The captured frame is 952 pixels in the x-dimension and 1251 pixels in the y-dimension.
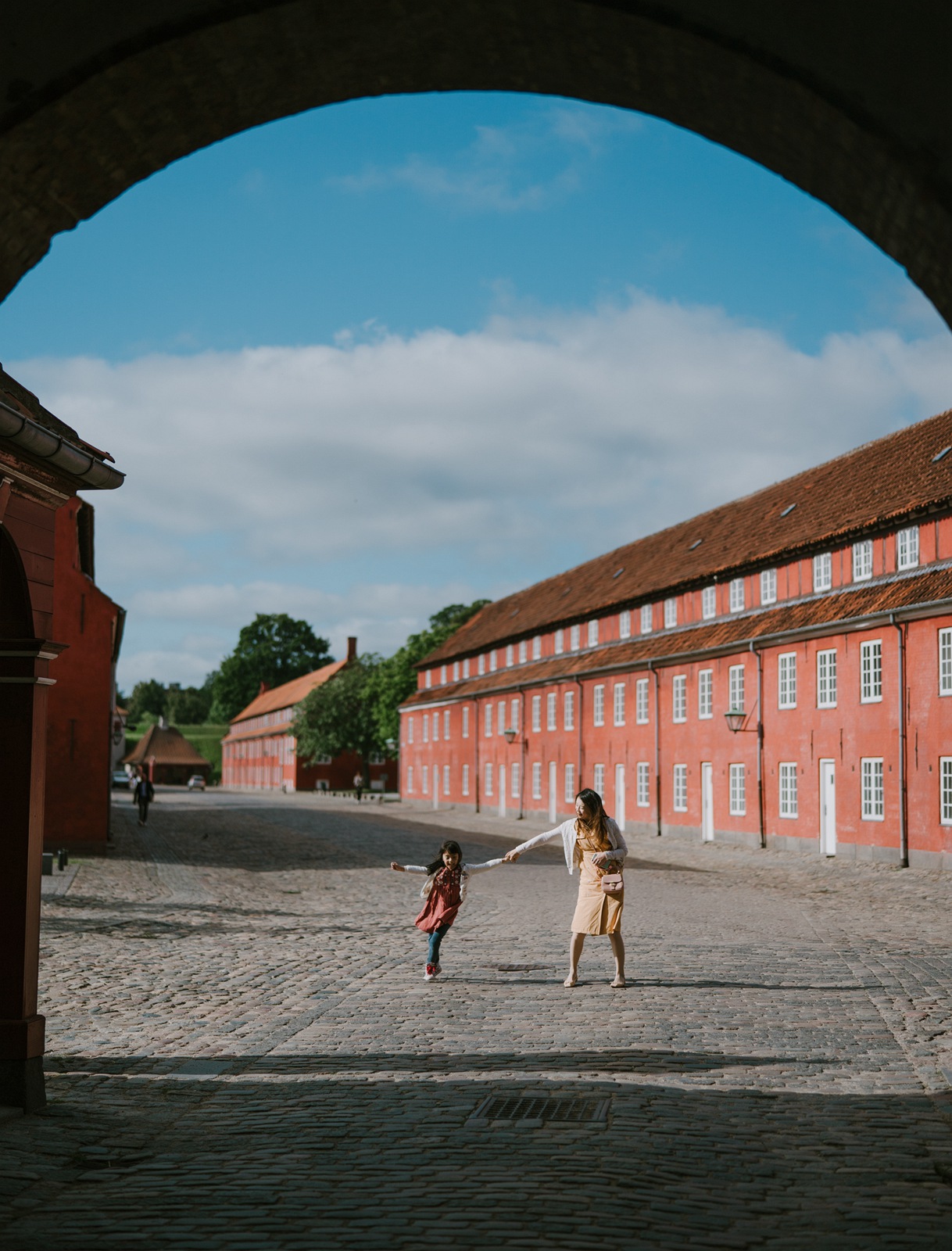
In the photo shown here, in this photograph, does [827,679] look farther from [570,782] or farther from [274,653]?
[274,653]

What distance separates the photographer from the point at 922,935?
1523cm

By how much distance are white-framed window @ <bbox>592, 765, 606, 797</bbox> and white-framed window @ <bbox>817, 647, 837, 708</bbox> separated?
13768mm

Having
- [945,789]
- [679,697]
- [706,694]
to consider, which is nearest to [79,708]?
[706,694]

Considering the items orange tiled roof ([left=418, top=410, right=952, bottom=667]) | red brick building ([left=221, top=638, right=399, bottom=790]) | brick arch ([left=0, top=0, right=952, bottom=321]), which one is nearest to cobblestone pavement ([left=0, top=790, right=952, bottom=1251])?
brick arch ([left=0, top=0, right=952, bottom=321])

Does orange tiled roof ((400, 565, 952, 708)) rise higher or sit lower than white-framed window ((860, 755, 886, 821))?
higher

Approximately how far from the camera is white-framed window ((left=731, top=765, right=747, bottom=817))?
1329 inches

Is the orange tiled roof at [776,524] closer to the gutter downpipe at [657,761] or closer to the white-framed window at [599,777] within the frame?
the gutter downpipe at [657,761]

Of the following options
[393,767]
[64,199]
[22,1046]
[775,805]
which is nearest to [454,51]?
[64,199]

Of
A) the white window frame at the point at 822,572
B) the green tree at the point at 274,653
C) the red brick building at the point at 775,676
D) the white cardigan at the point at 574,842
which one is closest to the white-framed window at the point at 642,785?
the red brick building at the point at 775,676

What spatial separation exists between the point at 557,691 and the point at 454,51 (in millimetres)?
44254

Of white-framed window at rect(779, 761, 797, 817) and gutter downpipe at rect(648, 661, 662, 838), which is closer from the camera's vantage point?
white-framed window at rect(779, 761, 797, 817)

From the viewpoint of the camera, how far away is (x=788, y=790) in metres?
31.8

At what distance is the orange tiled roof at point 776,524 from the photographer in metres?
31.1

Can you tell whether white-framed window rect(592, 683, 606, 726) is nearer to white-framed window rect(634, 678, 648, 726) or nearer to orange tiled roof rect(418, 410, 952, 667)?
white-framed window rect(634, 678, 648, 726)
